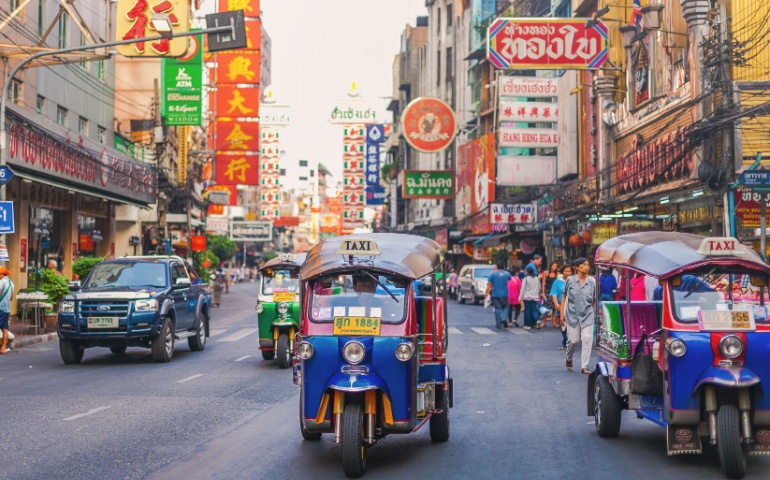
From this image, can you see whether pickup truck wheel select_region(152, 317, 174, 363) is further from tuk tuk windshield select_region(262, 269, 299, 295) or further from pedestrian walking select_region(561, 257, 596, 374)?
pedestrian walking select_region(561, 257, 596, 374)

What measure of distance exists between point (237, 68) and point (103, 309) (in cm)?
3279

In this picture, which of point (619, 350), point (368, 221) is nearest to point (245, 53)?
point (619, 350)

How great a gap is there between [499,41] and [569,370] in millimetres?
14179

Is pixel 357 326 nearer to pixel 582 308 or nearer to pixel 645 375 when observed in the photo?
pixel 645 375

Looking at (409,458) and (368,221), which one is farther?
(368,221)

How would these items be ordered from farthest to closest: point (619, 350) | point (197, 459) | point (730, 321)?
point (619, 350)
point (197, 459)
point (730, 321)

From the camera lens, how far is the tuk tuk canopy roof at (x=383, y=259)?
363 inches

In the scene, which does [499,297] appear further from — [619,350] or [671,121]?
[619,350]

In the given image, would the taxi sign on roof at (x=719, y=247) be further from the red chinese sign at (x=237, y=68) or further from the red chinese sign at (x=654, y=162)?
the red chinese sign at (x=237, y=68)

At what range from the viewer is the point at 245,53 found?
50031 millimetres

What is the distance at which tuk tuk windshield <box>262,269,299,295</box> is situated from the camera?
62.3 ft

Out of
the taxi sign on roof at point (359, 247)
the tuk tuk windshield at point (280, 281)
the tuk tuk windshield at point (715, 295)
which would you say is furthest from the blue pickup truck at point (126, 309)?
the tuk tuk windshield at point (715, 295)

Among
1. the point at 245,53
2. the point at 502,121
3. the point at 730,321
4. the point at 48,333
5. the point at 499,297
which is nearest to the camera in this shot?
the point at 730,321

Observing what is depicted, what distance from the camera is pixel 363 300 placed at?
9242mm
